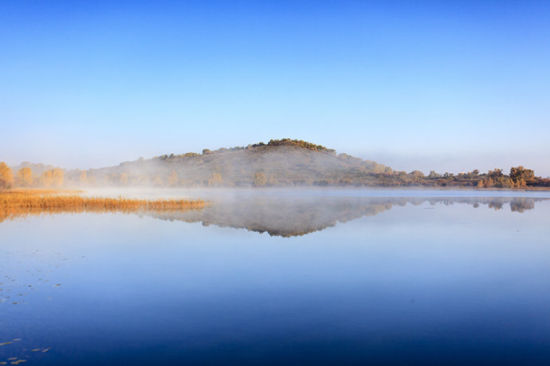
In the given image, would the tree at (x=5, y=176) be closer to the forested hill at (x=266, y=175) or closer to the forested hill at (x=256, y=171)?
the forested hill at (x=266, y=175)

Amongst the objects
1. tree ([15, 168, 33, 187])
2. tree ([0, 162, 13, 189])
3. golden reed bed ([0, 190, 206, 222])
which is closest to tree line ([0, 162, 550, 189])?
tree ([15, 168, 33, 187])

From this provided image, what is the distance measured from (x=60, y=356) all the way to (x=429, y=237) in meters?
20.0

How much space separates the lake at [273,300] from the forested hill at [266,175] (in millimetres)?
120034

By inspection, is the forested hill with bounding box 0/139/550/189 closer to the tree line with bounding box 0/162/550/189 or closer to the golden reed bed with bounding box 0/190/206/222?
the tree line with bounding box 0/162/550/189

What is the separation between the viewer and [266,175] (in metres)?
155

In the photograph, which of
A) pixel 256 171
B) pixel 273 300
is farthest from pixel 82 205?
pixel 256 171

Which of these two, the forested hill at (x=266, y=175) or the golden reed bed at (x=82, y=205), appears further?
the forested hill at (x=266, y=175)

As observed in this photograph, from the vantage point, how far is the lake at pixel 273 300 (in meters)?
8.05

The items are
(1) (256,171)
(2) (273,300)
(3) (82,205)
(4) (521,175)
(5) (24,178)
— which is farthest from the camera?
(1) (256,171)

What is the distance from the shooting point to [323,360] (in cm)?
767

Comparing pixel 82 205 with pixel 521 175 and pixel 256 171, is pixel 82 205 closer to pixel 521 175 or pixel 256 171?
pixel 256 171

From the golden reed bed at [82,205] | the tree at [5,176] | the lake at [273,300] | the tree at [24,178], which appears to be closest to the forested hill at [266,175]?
the tree at [24,178]

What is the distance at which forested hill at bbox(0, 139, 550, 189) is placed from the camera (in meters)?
136

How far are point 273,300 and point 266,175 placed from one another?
14354cm
